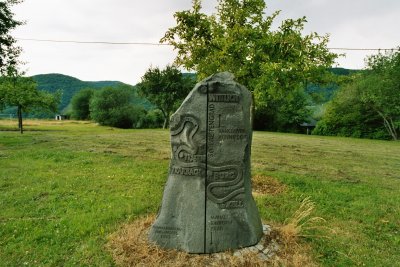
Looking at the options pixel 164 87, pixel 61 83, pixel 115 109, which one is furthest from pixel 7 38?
pixel 61 83

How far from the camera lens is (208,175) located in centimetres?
616

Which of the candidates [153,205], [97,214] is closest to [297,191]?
[153,205]

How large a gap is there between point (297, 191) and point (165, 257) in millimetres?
6256

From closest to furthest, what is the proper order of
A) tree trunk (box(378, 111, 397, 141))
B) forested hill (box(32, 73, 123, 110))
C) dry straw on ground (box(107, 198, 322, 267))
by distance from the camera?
dry straw on ground (box(107, 198, 322, 267)) < tree trunk (box(378, 111, 397, 141)) < forested hill (box(32, 73, 123, 110))

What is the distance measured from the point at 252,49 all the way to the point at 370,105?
146 feet

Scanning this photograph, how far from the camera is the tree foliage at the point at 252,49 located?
9570 millimetres

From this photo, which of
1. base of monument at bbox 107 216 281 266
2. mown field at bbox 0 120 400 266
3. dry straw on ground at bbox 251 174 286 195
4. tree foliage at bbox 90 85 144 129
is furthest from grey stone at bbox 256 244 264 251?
tree foliage at bbox 90 85 144 129

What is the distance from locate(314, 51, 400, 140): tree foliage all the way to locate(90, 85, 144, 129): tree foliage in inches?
1407

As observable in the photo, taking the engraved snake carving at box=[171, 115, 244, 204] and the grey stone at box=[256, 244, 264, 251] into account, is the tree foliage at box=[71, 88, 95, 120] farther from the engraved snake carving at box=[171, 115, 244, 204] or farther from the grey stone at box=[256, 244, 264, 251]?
the grey stone at box=[256, 244, 264, 251]

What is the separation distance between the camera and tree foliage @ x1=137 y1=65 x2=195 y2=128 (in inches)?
2082

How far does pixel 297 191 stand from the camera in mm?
10734

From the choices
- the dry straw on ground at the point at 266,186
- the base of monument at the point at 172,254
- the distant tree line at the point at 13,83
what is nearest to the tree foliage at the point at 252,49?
the dry straw on ground at the point at 266,186

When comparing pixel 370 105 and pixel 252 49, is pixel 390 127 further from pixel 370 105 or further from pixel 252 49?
pixel 252 49

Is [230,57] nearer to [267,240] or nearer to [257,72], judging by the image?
[257,72]
